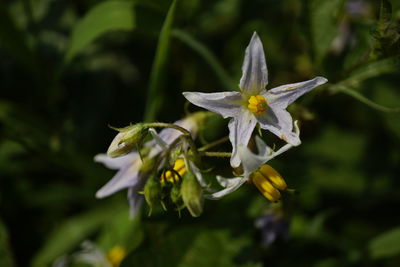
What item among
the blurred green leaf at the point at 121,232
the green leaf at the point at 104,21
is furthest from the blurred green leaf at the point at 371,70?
the blurred green leaf at the point at 121,232

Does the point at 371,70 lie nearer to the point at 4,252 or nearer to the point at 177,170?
the point at 177,170

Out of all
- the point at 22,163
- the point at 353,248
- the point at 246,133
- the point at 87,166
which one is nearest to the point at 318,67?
the point at 246,133

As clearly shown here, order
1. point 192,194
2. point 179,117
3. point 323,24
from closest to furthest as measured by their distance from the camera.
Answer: point 192,194 → point 323,24 → point 179,117

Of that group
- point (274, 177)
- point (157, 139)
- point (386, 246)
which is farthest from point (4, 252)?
point (386, 246)

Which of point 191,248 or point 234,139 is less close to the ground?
point 234,139

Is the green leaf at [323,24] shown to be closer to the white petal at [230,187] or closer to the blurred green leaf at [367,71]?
the blurred green leaf at [367,71]

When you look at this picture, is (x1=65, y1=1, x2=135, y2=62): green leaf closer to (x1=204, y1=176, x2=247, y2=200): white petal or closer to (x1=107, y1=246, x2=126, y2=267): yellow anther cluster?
(x1=107, y1=246, x2=126, y2=267): yellow anther cluster

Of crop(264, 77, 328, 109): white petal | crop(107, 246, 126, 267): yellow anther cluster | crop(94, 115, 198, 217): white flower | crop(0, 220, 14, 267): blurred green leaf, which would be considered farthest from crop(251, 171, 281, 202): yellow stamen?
crop(0, 220, 14, 267): blurred green leaf

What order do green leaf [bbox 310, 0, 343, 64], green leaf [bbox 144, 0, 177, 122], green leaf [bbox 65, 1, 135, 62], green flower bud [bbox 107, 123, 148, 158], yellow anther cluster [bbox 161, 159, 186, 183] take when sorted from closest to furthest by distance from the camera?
green flower bud [bbox 107, 123, 148, 158] → yellow anther cluster [bbox 161, 159, 186, 183] → green leaf [bbox 144, 0, 177, 122] → green leaf [bbox 310, 0, 343, 64] → green leaf [bbox 65, 1, 135, 62]
